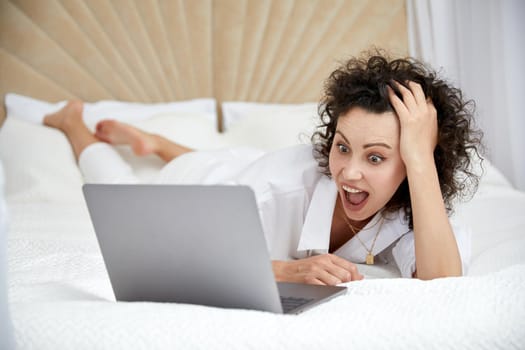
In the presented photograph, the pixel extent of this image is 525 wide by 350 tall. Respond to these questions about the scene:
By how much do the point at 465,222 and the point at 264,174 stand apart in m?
0.67

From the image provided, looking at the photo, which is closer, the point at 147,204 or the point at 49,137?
the point at 147,204

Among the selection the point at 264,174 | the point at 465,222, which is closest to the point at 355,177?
the point at 264,174

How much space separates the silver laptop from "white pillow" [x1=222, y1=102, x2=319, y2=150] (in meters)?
1.57

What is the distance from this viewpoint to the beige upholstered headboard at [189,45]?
275 cm

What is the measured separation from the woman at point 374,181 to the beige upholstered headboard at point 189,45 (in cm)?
138

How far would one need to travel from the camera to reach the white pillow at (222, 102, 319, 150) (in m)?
2.59

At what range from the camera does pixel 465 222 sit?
74.4 inches

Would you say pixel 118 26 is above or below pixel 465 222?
above

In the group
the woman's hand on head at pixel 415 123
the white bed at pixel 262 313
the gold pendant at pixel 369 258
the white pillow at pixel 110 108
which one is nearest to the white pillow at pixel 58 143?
the white pillow at pixel 110 108

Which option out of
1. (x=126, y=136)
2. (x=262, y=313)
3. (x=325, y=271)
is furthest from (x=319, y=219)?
(x=126, y=136)

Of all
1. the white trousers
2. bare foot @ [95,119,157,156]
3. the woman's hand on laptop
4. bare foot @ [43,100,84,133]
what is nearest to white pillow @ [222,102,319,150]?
the white trousers

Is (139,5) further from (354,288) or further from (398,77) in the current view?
(354,288)

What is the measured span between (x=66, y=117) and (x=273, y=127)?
2.70 ft

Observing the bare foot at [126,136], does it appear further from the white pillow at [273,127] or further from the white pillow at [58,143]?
the white pillow at [273,127]
